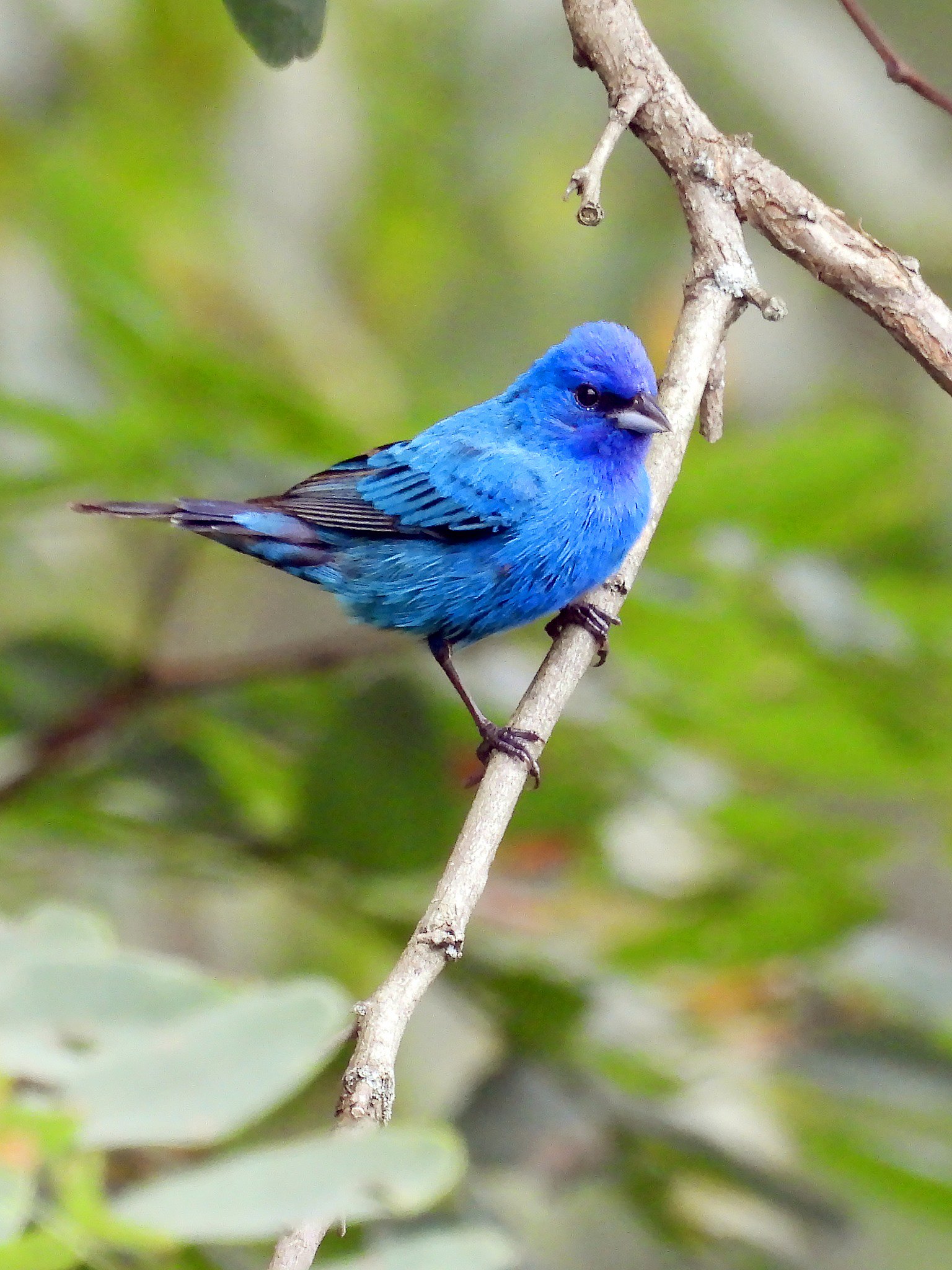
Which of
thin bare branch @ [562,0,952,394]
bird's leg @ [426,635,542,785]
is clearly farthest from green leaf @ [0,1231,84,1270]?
thin bare branch @ [562,0,952,394]

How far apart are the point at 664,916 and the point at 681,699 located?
654 millimetres

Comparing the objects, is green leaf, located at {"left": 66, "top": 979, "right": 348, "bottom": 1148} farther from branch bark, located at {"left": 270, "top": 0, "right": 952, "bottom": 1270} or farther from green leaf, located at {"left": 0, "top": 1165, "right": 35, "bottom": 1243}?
branch bark, located at {"left": 270, "top": 0, "right": 952, "bottom": 1270}

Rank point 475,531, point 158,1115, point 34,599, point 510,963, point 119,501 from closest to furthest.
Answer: point 158,1115 → point 510,963 → point 119,501 → point 475,531 → point 34,599

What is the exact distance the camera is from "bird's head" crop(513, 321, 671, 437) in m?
3.58

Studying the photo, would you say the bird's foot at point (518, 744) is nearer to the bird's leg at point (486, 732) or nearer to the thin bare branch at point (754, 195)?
the bird's leg at point (486, 732)

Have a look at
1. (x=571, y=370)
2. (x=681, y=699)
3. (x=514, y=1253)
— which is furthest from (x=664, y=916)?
(x=514, y=1253)

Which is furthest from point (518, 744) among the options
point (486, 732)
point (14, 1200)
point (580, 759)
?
point (14, 1200)

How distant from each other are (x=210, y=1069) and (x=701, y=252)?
217 centimetres

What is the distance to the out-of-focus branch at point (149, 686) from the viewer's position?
3.35 metres

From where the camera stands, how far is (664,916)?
3801mm

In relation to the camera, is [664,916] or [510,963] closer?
[510,963]

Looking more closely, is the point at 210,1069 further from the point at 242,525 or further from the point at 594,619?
the point at 242,525

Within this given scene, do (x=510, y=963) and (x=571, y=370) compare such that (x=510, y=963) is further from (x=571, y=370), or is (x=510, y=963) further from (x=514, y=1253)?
(x=514, y=1253)

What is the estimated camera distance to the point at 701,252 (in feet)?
9.57
